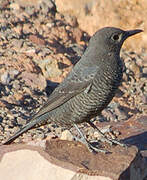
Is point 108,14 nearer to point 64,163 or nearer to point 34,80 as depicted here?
point 34,80

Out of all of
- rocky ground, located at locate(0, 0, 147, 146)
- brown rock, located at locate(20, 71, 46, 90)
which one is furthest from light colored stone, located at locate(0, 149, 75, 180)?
brown rock, located at locate(20, 71, 46, 90)

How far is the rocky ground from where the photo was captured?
330 inches

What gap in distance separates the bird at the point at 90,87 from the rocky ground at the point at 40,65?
97cm

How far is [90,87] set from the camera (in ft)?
21.4

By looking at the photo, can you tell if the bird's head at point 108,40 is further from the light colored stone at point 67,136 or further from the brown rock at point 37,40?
the brown rock at point 37,40

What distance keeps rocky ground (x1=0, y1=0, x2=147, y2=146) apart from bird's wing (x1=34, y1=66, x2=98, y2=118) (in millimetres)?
966

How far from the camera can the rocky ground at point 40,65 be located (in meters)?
8.37

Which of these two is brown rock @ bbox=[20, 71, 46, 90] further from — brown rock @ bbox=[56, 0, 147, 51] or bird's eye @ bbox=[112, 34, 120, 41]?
bird's eye @ bbox=[112, 34, 120, 41]

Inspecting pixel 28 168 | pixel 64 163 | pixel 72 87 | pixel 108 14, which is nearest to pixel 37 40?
pixel 108 14

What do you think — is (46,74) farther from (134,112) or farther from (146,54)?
(146,54)

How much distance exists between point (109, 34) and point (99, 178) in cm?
203

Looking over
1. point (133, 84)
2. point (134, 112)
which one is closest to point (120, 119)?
point (134, 112)

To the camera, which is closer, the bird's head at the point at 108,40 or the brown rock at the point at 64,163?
the brown rock at the point at 64,163

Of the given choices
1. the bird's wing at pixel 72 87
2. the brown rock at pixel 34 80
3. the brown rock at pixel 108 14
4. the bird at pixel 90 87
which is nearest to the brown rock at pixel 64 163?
the bird at pixel 90 87
